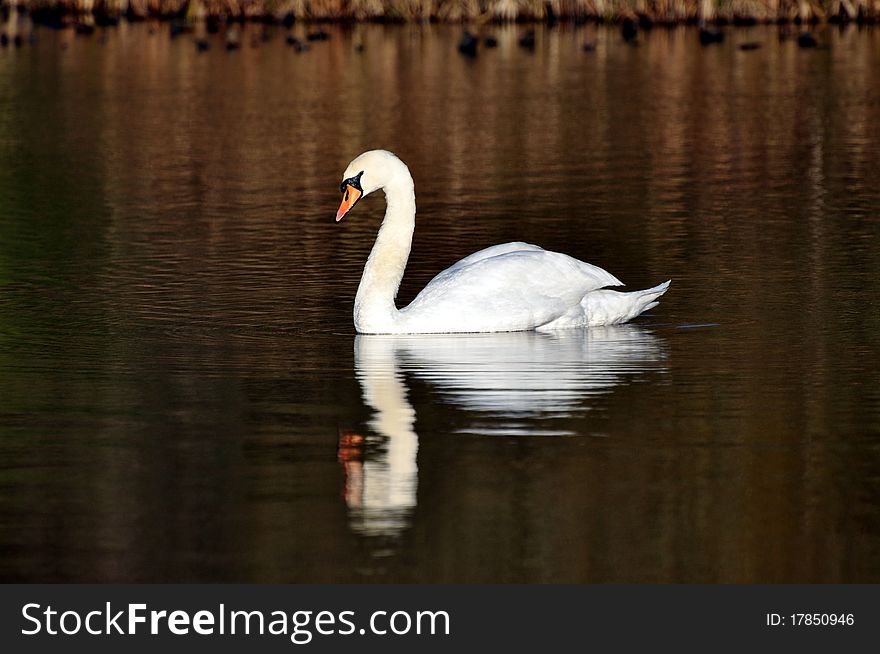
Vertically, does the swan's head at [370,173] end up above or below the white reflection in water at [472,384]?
above

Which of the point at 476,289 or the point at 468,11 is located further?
the point at 468,11

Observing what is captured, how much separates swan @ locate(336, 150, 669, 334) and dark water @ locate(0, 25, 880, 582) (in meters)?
0.14

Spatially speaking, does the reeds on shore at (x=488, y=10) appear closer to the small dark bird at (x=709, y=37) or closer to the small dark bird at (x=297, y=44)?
the small dark bird at (x=709, y=37)

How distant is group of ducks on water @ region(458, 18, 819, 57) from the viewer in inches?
1770

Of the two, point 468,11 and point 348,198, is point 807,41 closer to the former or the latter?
point 468,11

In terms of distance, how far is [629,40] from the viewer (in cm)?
4825

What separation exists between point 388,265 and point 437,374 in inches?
72.5

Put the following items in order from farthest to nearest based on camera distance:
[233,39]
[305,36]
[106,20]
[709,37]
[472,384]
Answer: [106,20], [305,36], [233,39], [709,37], [472,384]

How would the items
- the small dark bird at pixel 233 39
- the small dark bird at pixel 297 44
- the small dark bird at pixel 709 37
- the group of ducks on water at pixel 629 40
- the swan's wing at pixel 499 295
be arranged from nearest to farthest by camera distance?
1. the swan's wing at pixel 499 295
2. the group of ducks on water at pixel 629 40
3. the small dark bird at pixel 709 37
4. the small dark bird at pixel 297 44
5. the small dark bird at pixel 233 39

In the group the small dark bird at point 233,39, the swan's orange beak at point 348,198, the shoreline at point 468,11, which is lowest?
the small dark bird at point 233,39

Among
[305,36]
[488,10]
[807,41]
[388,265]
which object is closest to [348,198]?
[388,265]

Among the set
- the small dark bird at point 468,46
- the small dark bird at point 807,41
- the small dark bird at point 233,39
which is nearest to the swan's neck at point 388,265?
the small dark bird at point 468,46

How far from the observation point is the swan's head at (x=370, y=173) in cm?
1330

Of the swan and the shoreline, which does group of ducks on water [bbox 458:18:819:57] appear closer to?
the shoreline
